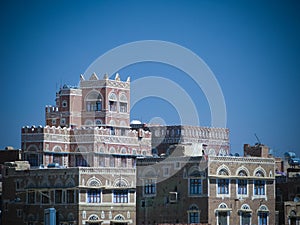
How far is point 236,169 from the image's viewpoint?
94562mm

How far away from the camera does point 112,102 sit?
126625mm

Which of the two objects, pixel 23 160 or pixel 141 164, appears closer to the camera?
pixel 141 164

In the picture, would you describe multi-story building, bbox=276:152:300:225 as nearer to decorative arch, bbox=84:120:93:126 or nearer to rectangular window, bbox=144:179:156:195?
rectangular window, bbox=144:179:156:195

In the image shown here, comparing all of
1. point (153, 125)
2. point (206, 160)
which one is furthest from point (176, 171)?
point (153, 125)

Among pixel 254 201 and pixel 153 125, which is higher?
pixel 153 125

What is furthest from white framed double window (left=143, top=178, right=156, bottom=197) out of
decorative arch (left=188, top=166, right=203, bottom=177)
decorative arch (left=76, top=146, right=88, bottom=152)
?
decorative arch (left=76, top=146, right=88, bottom=152)

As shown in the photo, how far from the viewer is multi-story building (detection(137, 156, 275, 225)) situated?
→ 92938mm

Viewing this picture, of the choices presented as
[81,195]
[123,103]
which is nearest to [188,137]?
[123,103]

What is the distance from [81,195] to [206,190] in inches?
686

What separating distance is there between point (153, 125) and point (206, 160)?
158 feet

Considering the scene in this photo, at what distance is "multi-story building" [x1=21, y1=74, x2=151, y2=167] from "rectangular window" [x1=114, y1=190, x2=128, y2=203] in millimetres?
12778

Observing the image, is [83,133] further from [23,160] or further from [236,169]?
[236,169]

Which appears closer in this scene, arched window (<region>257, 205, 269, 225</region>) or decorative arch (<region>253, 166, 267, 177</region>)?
arched window (<region>257, 205, 269, 225</region>)

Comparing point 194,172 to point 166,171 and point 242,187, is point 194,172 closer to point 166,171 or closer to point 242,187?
point 166,171
